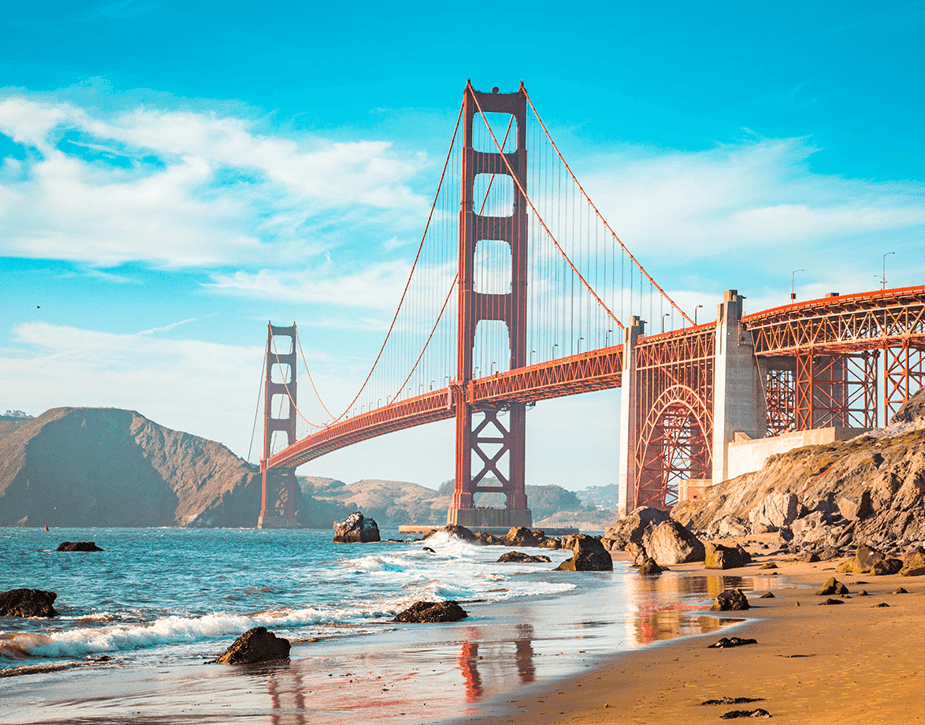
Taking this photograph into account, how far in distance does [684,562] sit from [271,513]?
12168cm

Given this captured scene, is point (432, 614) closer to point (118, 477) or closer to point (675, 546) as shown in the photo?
point (675, 546)

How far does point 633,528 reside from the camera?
46.5m

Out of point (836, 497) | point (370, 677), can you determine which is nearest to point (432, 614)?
point (370, 677)

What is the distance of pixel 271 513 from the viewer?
148 m

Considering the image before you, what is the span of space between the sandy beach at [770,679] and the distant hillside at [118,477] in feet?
482

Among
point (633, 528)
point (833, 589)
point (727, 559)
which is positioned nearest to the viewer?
point (833, 589)

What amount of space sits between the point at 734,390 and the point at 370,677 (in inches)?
1688

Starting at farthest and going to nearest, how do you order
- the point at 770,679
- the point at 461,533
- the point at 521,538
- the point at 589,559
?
the point at 461,533, the point at 521,538, the point at 589,559, the point at 770,679

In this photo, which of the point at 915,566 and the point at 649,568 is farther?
the point at 649,568

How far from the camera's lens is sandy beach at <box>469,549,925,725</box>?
24.9ft

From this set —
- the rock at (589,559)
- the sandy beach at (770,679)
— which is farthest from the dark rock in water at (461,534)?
the sandy beach at (770,679)

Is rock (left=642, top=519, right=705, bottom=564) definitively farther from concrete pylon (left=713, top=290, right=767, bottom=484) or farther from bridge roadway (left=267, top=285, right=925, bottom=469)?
concrete pylon (left=713, top=290, right=767, bottom=484)

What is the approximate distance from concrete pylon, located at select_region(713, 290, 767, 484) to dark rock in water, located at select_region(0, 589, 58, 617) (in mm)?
38057

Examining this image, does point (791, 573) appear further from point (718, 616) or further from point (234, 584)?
point (234, 584)
